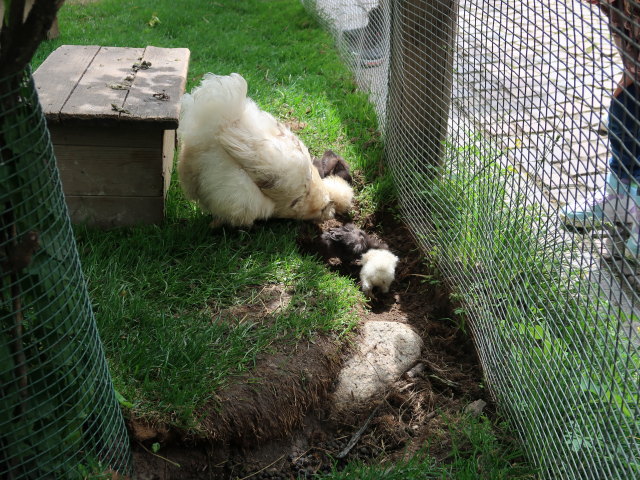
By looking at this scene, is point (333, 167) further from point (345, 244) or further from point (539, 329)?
point (539, 329)

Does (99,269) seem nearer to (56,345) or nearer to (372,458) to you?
(56,345)

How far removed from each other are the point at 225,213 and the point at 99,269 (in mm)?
902

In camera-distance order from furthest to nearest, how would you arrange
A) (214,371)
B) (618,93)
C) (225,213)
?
1. (225,213)
2. (618,93)
3. (214,371)

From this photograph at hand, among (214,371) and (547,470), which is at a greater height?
(547,470)

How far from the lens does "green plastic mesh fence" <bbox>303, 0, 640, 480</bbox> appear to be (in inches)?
95.2

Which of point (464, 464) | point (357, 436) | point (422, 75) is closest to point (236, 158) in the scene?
point (422, 75)

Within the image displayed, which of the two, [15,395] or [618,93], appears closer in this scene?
[15,395]

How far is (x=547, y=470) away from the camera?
9.11ft

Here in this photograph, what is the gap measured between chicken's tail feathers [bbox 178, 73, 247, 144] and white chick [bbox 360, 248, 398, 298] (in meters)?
1.35

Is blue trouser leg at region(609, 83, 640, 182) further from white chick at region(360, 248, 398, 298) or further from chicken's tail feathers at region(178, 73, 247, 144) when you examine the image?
chicken's tail feathers at region(178, 73, 247, 144)

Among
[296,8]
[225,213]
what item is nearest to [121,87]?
[225,213]

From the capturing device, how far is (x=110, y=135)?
394 cm

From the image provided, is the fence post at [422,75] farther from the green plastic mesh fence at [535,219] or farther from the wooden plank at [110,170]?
the wooden plank at [110,170]

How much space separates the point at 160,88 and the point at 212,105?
52cm
